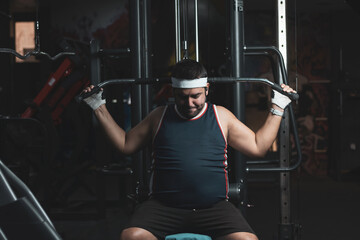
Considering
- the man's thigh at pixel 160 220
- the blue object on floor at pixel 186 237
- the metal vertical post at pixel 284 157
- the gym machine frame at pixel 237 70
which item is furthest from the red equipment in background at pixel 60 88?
the blue object on floor at pixel 186 237

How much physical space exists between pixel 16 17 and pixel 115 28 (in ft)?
5.38

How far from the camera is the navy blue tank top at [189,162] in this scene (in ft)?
7.48

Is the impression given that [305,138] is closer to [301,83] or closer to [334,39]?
[301,83]

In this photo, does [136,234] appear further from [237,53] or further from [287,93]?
[237,53]

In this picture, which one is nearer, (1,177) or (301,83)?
(1,177)

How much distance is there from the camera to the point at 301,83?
23.3 feet

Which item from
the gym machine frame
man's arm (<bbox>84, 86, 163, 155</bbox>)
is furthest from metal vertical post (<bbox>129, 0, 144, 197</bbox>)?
man's arm (<bbox>84, 86, 163, 155</bbox>)

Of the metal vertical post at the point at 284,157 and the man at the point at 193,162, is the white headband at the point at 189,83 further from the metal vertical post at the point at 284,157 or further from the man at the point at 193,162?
the metal vertical post at the point at 284,157

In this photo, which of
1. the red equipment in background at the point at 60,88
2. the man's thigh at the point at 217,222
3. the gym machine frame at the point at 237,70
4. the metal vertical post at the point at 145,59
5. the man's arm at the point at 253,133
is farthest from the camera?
the red equipment in background at the point at 60,88

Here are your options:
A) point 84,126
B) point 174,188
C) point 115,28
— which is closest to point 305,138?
point 115,28

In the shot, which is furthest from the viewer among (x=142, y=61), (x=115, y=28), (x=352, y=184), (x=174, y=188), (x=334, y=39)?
(x=115, y=28)

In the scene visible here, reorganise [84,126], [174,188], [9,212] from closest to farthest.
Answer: [9,212] < [174,188] < [84,126]

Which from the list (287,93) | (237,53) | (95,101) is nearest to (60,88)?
(95,101)

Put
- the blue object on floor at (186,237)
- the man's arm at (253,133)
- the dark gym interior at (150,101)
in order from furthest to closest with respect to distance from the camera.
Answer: the dark gym interior at (150,101)
the man's arm at (253,133)
the blue object on floor at (186,237)
